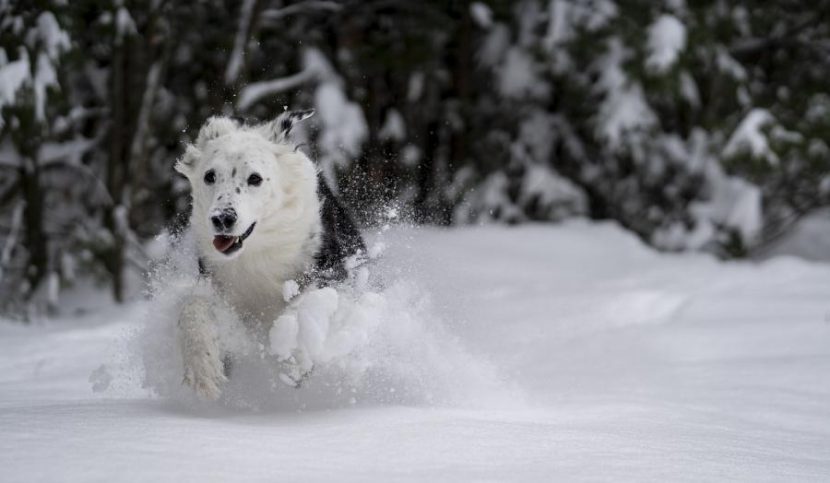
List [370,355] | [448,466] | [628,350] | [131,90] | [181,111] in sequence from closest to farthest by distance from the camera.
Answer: [448,466] < [370,355] < [628,350] < [131,90] < [181,111]

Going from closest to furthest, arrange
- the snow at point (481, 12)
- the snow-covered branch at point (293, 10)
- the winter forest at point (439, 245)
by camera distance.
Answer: the winter forest at point (439, 245) → the snow-covered branch at point (293, 10) → the snow at point (481, 12)

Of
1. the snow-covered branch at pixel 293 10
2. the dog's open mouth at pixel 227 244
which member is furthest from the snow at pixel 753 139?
the dog's open mouth at pixel 227 244

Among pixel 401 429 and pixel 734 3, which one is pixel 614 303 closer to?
pixel 401 429

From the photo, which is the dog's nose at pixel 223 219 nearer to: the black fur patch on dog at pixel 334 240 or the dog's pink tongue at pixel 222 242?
the dog's pink tongue at pixel 222 242

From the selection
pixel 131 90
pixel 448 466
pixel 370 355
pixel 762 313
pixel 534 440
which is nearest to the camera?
pixel 448 466

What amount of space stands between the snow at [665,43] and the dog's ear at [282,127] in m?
7.90

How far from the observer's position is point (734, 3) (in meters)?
13.3

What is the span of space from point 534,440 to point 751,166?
30.7 ft

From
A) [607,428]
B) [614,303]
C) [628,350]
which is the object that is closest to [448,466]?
[607,428]

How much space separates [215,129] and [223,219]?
71cm

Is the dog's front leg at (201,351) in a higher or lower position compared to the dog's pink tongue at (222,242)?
lower

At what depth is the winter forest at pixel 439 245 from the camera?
3293 millimetres

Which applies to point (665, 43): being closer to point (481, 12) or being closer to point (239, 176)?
point (481, 12)

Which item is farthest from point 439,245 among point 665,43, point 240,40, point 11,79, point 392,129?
point 11,79
